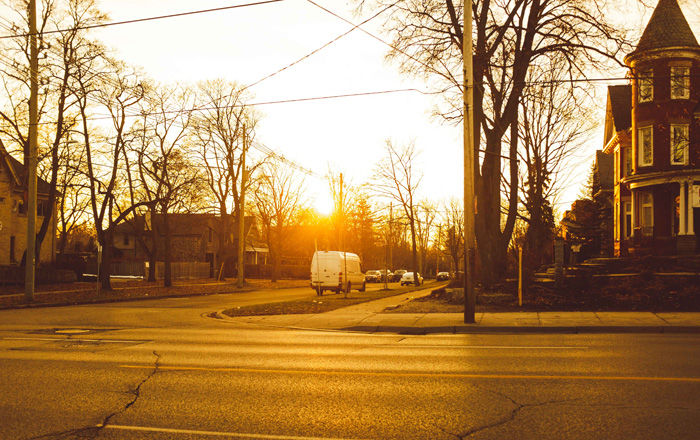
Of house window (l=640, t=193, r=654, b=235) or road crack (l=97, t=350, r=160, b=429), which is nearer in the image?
road crack (l=97, t=350, r=160, b=429)

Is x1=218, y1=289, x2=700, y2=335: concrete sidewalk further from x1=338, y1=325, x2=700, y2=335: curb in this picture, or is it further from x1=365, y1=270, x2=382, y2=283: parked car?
x1=365, y1=270, x2=382, y2=283: parked car

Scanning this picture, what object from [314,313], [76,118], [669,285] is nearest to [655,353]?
[669,285]

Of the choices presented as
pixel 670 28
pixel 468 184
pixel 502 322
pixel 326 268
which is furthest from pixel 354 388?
pixel 670 28

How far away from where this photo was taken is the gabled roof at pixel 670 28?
1149 inches

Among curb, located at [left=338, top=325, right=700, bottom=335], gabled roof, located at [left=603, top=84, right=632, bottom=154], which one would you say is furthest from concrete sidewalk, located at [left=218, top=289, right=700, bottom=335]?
gabled roof, located at [left=603, top=84, right=632, bottom=154]

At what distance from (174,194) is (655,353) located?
110ft

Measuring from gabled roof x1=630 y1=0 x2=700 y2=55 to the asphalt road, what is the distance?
22106 millimetres

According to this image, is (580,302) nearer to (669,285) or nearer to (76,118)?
(669,285)

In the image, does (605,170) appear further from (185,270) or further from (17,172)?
(17,172)

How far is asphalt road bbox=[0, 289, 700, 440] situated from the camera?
568 cm

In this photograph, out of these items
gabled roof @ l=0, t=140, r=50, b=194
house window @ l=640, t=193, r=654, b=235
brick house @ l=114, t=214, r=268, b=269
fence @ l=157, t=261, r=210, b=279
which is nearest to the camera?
house window @ l=640, t=193, r=654, b=235

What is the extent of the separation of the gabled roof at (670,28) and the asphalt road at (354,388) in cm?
2211

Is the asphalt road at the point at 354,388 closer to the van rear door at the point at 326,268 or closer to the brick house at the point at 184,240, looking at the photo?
the van rear door at the point at 326,268

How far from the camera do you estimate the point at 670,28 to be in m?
29.7
